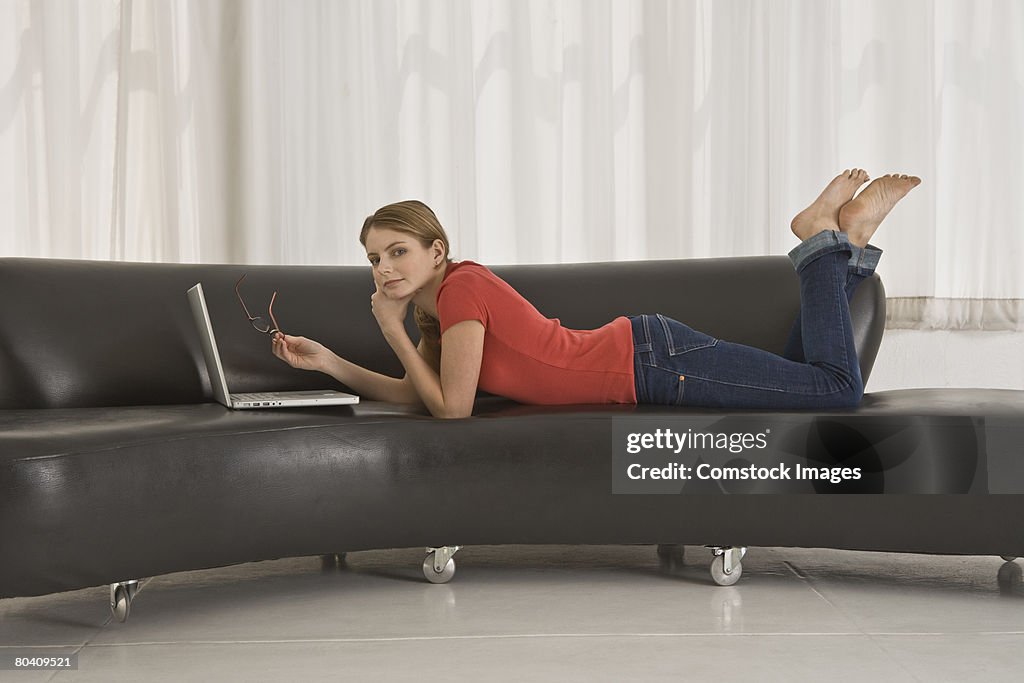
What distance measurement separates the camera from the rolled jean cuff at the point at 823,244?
235 cm

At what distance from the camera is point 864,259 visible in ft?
7.91

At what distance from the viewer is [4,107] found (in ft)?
11.3

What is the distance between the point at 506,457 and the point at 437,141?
5.47 ft

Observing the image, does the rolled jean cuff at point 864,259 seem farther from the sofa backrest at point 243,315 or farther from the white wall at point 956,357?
the white wall at point 956,357

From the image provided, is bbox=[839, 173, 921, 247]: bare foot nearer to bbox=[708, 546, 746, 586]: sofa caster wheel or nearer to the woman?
the woman

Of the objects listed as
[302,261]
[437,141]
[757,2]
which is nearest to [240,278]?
[302,261]

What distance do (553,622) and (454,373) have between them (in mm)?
543

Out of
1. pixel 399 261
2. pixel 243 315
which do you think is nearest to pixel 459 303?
pixel 399 261

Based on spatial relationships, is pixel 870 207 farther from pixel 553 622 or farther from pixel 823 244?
pixel 553 622

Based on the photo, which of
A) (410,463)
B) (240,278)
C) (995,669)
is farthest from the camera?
(240,278)

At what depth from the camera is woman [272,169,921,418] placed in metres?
2.21

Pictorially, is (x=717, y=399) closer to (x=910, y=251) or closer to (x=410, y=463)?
(x=410, y=463)

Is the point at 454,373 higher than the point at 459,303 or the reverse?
the reverse

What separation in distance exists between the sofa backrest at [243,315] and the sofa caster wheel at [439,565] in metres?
0.62
